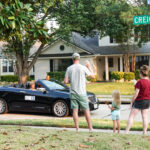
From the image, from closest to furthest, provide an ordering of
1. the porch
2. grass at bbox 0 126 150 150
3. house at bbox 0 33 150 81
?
grass at bbox 0 126 150 150 < house at bbox 0 33 150 81 < the porch

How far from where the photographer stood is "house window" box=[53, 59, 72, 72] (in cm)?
3347

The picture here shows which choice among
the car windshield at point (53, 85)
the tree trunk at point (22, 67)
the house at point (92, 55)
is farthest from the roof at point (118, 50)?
the car windshield at point (53, 85)

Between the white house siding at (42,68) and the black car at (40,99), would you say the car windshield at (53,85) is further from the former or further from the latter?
the white house siding at (42,68)

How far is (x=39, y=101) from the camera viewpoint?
1176cm

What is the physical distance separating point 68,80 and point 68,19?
18.6 m

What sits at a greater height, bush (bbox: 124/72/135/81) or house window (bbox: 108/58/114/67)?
house window (bbox: 108/58/114/67)

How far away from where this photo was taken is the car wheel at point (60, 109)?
11.3 m

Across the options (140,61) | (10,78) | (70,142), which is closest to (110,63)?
(140,61)

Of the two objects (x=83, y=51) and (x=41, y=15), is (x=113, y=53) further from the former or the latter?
(x=41, y=15)

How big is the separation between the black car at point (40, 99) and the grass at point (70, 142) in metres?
5.11

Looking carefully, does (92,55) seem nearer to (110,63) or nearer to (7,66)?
(110,63)

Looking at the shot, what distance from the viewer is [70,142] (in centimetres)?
548

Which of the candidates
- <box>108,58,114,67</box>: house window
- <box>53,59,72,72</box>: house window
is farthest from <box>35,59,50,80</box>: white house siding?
<box>108,58,114,67</box>: house window

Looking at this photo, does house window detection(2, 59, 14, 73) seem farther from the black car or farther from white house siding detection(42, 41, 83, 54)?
the black car
